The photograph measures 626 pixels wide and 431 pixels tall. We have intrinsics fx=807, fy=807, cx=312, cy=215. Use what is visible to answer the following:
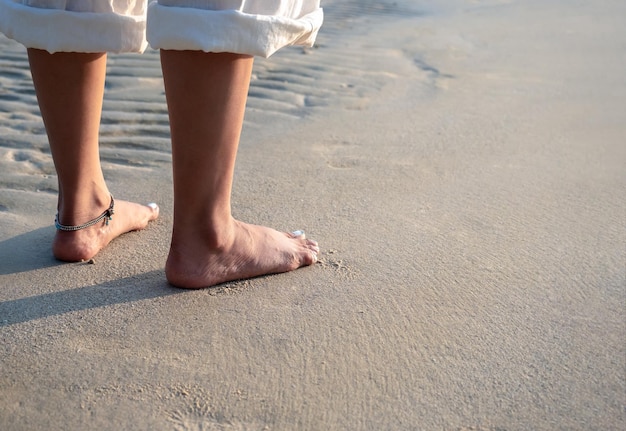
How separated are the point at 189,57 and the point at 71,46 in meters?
0.31

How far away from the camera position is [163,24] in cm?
150

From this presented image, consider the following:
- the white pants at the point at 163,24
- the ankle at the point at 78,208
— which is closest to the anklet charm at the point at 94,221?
the ankle at the point at 78,208

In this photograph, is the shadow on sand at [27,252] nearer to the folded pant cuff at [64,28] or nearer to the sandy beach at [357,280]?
the sandy beach at [357,280]

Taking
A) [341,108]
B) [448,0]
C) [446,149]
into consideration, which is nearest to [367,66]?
[341,108]

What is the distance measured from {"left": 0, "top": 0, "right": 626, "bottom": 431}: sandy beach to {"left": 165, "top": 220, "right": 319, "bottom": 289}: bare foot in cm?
3

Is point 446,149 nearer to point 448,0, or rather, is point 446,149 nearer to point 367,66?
point 367,66

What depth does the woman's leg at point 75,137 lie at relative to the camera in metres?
1.79

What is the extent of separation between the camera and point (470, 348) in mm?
1600

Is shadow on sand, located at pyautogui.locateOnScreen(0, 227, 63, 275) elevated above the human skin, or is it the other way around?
the human skin

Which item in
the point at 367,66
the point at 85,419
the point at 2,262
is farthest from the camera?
the point at 367,66

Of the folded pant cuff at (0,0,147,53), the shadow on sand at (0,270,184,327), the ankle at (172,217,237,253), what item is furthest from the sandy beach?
the folded pant cuff at (0,0,147,53)

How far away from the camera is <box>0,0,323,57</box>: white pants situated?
1.49m

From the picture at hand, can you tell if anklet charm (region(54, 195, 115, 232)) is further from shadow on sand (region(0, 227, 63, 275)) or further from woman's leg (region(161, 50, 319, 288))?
woman's leg (region(161, 50, 319, 288))

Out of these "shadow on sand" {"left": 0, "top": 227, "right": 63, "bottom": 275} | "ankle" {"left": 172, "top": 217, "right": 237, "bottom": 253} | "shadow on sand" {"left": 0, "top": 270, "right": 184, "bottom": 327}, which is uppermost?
"ankle" {"left": 172, "top": 217, "right": 237, "bottom": 253}
